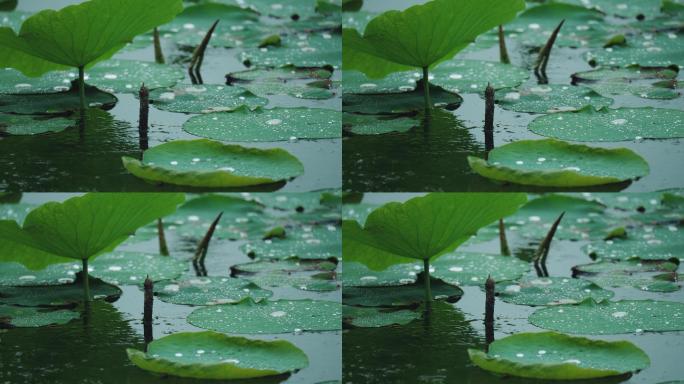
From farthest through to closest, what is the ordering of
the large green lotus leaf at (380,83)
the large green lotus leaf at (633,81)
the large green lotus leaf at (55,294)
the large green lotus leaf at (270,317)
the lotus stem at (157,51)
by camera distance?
the lotus stem at (157,51)
the large green lotus leaf at (633,81)
the large green lotus leaf at (380,83)
the large green lotus leaf at (55,294)
the large green lotus leaf at (270,317)

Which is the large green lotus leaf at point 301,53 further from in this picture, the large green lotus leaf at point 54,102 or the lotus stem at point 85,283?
the lotus stem at point 85,283

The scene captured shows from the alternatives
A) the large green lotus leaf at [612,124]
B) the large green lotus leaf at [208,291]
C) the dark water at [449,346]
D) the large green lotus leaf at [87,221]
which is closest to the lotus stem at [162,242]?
the large green lotus leaf at [208,291]

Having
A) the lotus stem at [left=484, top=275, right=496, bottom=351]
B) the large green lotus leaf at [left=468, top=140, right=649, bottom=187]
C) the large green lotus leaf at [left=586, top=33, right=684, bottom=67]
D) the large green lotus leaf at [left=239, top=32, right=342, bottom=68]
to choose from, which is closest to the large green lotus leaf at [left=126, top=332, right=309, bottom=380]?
the lotus stem at [left=484, top=275, right=496, bottom=351]

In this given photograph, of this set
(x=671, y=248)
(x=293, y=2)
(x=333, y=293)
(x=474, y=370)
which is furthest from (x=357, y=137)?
(x=293, y=2)

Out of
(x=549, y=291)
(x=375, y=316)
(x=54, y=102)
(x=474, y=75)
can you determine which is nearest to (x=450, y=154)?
(x=375, y=316)

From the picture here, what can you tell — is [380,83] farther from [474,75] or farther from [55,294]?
[55,294]

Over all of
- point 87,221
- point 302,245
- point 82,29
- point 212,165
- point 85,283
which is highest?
point 82,29
